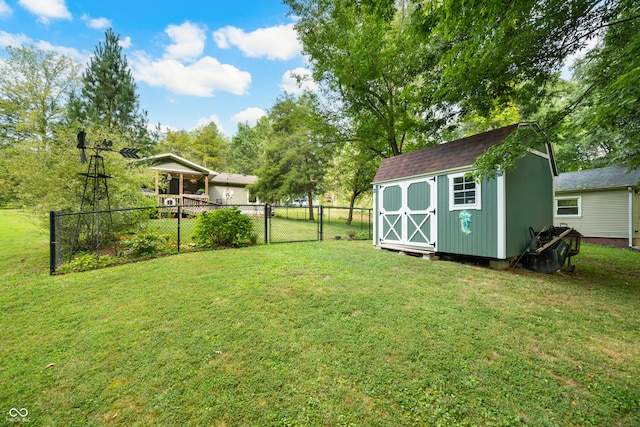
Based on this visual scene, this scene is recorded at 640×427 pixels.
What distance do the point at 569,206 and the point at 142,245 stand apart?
16.5m

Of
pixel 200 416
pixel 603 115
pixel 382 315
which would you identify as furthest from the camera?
pixel 382 315

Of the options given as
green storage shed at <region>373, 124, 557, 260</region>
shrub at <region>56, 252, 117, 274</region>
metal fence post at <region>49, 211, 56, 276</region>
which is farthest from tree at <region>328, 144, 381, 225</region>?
metal fence post at <region>49, 211, 56, 276</region>

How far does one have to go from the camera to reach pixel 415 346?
2.23 metres

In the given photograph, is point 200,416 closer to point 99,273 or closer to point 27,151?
point 99,273

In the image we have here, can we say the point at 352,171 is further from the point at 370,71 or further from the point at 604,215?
the point at 604,215

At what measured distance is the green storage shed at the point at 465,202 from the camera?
4922 mm

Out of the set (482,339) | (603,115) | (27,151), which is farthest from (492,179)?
(27,151)

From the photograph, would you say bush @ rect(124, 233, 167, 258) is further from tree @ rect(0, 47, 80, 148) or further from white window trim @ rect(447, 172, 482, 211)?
tree @ rect(0, 47, 80, 148)

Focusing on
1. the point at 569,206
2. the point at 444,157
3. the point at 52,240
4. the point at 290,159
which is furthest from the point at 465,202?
the point at 290,159

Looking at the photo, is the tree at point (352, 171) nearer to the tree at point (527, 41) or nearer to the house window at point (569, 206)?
the tree at point (527, 41)

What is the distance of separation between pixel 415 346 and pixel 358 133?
386 inches

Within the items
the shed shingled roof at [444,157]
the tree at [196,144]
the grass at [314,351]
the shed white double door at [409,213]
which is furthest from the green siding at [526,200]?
the tree at [196,144]

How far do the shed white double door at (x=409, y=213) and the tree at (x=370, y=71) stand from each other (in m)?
2.88

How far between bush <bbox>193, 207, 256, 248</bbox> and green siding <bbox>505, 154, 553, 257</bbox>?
20.8ft
